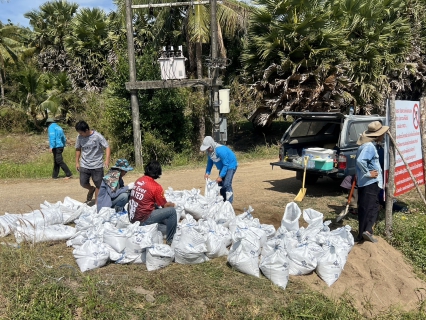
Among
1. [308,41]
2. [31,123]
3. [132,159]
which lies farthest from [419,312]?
[31,123]

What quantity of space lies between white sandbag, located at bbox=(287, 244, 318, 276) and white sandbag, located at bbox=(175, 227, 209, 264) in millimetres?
988

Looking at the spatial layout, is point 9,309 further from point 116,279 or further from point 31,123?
point 31,123

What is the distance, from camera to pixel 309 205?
7.45 m

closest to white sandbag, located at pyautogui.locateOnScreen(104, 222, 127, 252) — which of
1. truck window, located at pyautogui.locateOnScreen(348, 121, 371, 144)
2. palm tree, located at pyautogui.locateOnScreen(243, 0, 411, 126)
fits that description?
truck window, located at pyautogui.locateOnScreen(348, 121, 371, 144)

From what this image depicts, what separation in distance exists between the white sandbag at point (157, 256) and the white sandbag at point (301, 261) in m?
1.36

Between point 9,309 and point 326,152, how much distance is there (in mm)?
5876

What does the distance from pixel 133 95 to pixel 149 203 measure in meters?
7.56

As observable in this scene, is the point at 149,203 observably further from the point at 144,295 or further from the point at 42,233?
the point at 42,233

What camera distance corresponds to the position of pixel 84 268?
434cm

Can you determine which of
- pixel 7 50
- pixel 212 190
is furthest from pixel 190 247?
pixel 7 50

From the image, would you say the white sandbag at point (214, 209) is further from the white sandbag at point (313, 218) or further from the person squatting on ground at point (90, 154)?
the person squatting on ground at point (90, 154)

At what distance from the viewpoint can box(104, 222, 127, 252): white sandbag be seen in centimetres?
454

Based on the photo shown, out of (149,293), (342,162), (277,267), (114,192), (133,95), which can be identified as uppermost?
(133,95)

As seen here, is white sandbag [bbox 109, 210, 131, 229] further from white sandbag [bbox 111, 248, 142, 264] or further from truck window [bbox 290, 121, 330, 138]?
truck window [bbox 290, 121, 330, 138]
